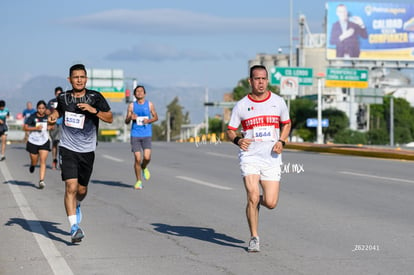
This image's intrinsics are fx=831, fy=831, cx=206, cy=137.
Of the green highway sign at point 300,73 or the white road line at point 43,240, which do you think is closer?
the white road line at point 43,240

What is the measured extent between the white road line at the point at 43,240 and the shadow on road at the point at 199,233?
145 centimetres

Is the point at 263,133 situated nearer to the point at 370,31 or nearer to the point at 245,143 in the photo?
the point at 245,143

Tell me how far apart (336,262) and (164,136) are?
182 meters

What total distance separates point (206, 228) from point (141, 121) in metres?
6.05

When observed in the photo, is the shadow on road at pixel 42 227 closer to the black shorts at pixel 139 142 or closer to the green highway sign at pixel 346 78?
the black shorts at pixel 139 142

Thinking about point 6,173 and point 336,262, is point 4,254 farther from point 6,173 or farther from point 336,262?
point 6,173

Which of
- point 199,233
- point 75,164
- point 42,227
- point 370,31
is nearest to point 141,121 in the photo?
point 42,227

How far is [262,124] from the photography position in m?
8.57

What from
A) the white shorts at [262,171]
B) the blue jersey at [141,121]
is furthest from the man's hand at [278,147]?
the blue jersey at [141,121]

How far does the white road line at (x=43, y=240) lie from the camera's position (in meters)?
7.57

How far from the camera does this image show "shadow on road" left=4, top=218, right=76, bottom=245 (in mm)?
9648

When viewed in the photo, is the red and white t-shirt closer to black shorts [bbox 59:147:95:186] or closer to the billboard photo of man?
black shorts [bbox 59:147:95:186]

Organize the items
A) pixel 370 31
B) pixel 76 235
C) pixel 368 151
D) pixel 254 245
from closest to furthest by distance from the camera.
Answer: pixel 254 245
pixel 76 235
pixel 368 151
pixel 370 31

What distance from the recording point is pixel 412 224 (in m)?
10.4
